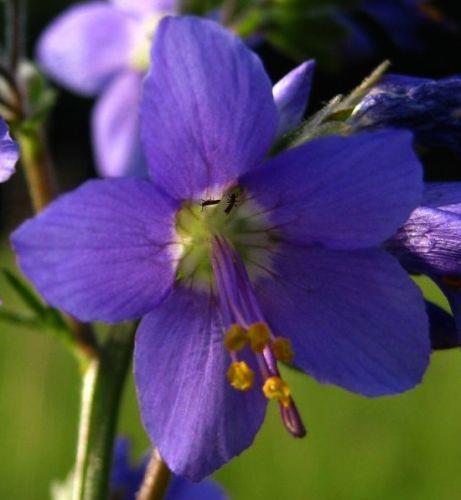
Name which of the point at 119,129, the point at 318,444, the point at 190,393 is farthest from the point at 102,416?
the point at 318,444

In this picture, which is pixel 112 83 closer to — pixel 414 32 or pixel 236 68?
pixel 414 32

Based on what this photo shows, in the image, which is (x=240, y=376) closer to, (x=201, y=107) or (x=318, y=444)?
(x=201, y=107)

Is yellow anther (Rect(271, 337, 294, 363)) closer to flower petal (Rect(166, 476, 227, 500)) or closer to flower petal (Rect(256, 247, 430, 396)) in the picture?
flower petal (Rect(256, 247, 430, 396))

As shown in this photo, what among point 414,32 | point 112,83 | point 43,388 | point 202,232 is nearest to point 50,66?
A: point 112,83

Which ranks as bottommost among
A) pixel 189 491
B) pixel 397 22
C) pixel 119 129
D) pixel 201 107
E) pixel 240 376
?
pixel 189 491

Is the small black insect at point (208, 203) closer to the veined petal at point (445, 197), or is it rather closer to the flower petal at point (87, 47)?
the veined petal at point (445, 197)

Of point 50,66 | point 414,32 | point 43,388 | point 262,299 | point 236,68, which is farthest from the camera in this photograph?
point 43,388

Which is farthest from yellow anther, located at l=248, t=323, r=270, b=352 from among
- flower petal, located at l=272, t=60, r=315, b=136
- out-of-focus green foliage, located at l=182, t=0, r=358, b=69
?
out-of-focus green foliage, located at l=182, t=0, r=358, b=69
